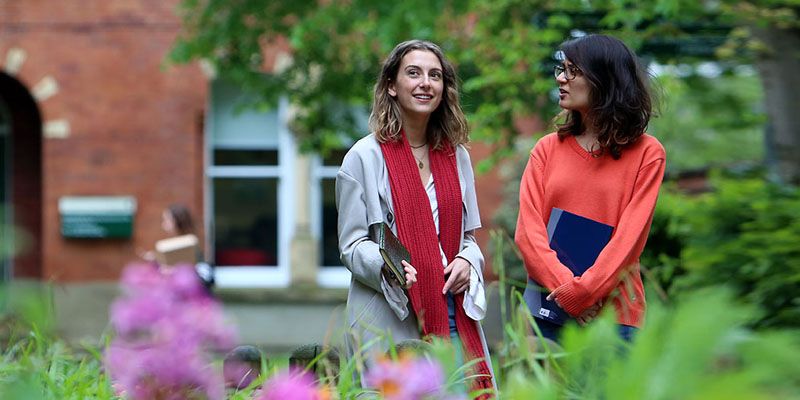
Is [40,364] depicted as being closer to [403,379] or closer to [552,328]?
[552,328]

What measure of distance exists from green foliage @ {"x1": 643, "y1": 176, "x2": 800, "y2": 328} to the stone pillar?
886 cm

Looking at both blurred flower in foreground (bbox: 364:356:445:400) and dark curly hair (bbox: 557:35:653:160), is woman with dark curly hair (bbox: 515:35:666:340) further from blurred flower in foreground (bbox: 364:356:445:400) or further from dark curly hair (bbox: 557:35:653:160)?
blurred flower in foreground (bbox: 364:356:445:400)

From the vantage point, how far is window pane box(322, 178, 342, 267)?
17297mm

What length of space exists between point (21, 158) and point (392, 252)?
1472 cm

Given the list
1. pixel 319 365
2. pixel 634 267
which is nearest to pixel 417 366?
pixel 319 365

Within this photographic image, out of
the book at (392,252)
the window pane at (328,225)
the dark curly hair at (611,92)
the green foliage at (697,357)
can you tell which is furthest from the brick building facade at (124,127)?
the green foliage at (697,357)

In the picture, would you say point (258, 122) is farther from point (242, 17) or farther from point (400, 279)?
point (400, 279)

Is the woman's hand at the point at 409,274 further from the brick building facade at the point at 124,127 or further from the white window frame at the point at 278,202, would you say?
the white window frame at the point at 278,202

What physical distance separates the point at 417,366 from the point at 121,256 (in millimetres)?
15146

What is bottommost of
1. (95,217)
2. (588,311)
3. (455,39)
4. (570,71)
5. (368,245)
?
(95,217)

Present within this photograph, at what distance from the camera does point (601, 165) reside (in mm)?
3930

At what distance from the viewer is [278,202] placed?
681 inches

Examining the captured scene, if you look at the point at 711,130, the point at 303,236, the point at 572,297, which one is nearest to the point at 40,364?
the point at 572,297

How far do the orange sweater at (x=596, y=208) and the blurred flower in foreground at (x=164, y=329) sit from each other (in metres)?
1.85
